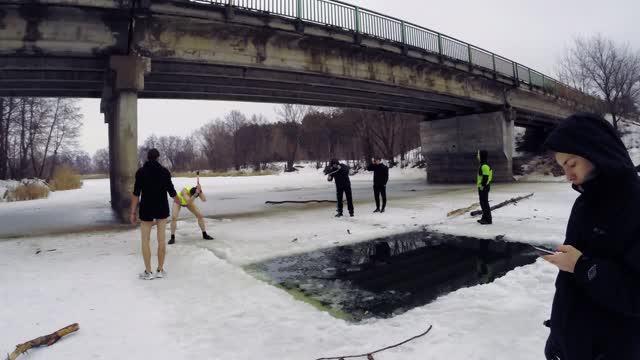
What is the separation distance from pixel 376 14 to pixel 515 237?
11996mm

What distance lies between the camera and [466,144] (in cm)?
2564

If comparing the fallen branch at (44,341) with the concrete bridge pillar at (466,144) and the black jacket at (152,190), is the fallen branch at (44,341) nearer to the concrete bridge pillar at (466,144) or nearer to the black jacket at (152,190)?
the black jacket at (152,190)

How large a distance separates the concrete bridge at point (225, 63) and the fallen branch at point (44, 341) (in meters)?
7.94

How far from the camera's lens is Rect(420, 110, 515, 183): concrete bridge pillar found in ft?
79.9

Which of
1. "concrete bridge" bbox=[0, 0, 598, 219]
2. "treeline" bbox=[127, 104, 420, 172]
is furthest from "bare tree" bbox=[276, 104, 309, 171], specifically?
"concrete bridge" bbox=[0, 0, 598, 219]

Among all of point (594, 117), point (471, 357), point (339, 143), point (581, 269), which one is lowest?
point (471, 357)

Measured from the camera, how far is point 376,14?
52.2ft

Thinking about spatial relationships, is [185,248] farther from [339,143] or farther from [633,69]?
[339,143]

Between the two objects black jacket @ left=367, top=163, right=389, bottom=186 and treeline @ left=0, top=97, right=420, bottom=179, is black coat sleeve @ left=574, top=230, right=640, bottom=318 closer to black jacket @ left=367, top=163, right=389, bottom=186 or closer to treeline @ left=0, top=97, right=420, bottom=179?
black jacket @ left=367, top=163, right=389, bottom=186

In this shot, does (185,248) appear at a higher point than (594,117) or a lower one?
lower

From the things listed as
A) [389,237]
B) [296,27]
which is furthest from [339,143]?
[389,237]

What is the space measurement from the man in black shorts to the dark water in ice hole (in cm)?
144

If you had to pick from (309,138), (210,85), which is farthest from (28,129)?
(309,138)

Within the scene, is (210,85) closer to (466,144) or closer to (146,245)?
(146,245)
